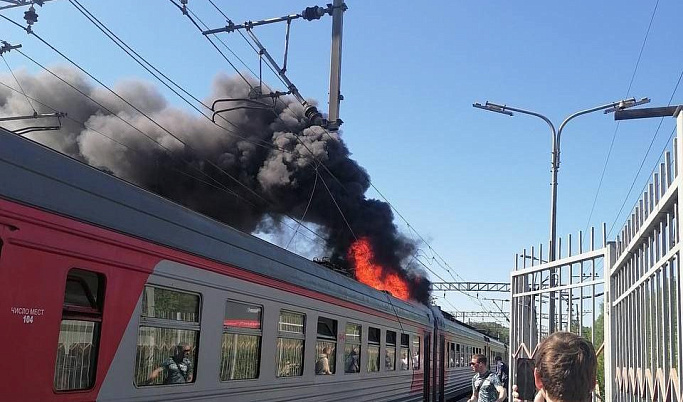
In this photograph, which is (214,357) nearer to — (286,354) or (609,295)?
(286,354)

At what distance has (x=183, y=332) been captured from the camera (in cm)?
608

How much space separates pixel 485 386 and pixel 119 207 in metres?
5.24

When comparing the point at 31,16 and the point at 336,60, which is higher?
the point at 31,16

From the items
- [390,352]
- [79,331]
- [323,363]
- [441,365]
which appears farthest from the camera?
[441,365]

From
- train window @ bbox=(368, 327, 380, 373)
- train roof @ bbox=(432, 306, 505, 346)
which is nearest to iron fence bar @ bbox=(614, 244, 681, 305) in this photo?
train window @ bbox=(368, 327, 380, 373)

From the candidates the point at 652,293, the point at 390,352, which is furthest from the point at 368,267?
the point at 652,293

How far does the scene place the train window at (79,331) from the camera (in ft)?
15.3

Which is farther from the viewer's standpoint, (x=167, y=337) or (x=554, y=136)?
(x=554, y=136)

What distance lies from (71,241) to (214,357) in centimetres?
217

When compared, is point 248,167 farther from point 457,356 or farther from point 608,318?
point 608,318

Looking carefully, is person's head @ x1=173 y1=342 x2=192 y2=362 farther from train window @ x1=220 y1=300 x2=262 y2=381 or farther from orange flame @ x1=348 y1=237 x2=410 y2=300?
orange flame @ x1=348 y1=237 x2=410 y2=300

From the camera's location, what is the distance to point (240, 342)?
23.3 ft

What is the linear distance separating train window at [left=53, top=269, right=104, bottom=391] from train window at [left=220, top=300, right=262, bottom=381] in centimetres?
186

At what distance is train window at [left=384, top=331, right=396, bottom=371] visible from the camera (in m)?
12.7
